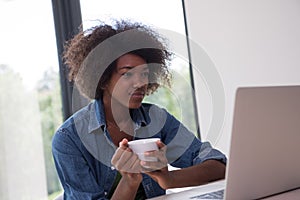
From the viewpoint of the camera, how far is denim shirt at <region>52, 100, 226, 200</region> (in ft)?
3.82

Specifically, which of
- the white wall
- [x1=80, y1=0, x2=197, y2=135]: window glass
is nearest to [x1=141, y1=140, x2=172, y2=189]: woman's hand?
the white wall

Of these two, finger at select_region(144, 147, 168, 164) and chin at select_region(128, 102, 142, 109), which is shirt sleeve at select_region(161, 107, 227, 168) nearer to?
chin at select_region(128, 102, 142, 109)

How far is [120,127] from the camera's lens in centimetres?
140

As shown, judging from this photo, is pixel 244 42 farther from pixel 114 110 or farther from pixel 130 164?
pixel 130 164

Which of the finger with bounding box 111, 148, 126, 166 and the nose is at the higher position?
the nose

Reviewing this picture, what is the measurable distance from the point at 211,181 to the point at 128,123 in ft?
1.19

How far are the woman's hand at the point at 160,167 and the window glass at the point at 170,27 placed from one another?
0.90 metres

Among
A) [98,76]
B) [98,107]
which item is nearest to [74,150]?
[98,107]

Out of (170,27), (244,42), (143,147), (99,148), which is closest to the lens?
(143,147)

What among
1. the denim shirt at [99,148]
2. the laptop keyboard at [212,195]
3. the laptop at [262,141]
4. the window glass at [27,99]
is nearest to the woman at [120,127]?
the denim shirt at [99,148]

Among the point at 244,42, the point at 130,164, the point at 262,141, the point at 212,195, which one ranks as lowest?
the point at 212,195

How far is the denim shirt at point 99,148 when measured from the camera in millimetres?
1165

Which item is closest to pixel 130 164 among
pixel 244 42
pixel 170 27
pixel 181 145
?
pixel 181 145

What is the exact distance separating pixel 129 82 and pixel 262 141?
0.61m
